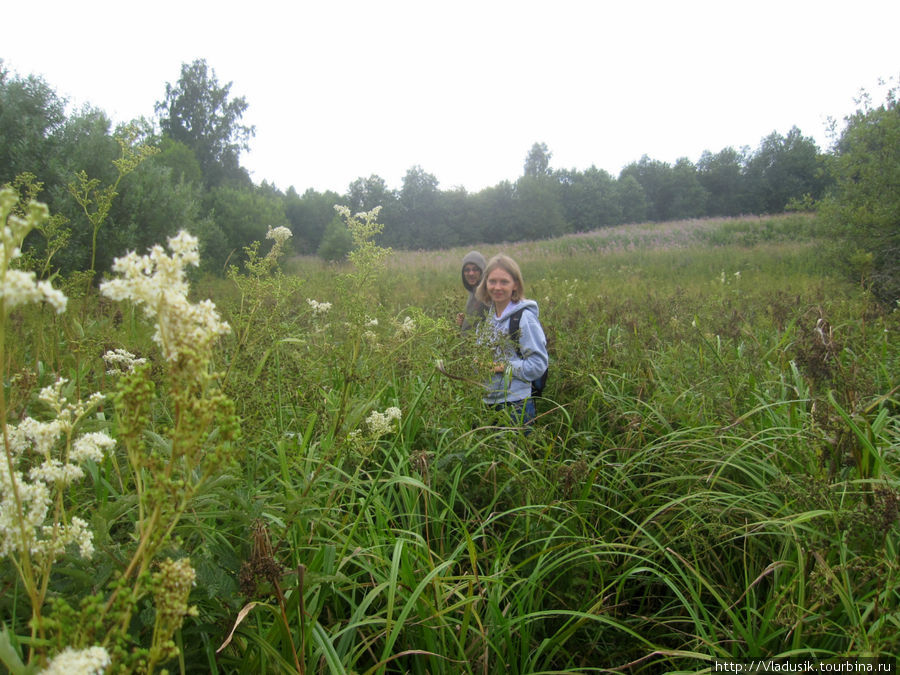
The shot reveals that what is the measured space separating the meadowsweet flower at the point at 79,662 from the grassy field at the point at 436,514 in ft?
0.15

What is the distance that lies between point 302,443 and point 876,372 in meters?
3.34

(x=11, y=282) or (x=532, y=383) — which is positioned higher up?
(x=11, y=282)

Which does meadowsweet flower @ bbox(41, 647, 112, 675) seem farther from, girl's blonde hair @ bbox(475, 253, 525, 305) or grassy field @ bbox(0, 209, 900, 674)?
girl's blonde hair @ bbox(475, 253, 525, 305)

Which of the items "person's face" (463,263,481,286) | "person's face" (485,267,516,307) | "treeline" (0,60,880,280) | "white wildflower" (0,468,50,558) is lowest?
"white wildflower" (0,468,50,558)

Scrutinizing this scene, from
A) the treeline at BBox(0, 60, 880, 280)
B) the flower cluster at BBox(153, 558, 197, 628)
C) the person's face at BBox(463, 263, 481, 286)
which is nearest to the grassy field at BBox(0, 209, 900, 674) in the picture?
the flower cluster at BBox(153, 558, 197, 628)

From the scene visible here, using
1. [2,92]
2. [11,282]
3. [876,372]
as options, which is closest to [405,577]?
[11,282]

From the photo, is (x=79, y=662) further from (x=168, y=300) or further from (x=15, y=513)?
(x=168, y=300)

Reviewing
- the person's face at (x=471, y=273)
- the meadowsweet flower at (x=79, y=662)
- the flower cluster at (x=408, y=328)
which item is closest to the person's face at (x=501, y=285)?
the person's face at (x=471, y=273)

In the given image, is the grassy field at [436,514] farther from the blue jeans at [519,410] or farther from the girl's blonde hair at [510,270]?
the girl's blonde hair at [510,270]

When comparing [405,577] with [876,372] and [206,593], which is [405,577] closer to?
[206,593]

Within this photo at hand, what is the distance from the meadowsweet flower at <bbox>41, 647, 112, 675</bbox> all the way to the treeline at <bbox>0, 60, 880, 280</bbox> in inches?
290

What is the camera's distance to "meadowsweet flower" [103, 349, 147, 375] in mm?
1732

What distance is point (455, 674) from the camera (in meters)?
1.61

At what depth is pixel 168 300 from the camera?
2.65 feet
